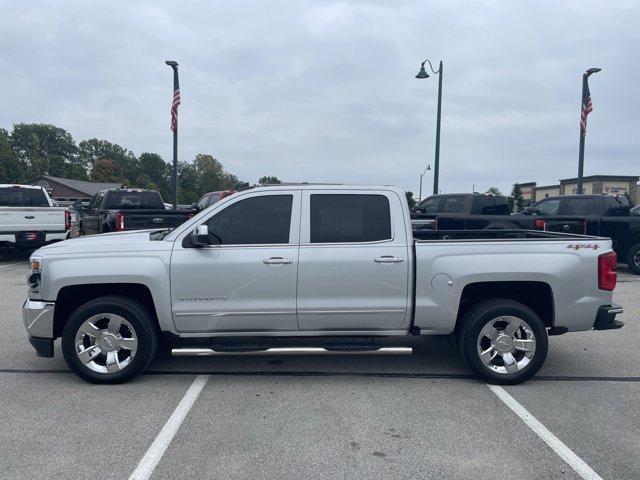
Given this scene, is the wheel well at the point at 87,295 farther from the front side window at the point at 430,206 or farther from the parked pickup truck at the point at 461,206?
the front side window at the point at 430,206

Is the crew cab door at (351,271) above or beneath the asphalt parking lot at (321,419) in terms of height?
above

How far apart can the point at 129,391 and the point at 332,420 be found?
6.09 feet

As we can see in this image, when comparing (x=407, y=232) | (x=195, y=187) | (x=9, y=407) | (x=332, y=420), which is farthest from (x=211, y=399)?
(x=195, y=187)

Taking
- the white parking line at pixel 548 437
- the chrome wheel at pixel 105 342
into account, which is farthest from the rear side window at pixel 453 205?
the chrome wheel at pixel 105 342

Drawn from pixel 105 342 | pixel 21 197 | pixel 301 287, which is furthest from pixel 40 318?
pixel 21 197

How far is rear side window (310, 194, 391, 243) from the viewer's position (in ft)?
15.8

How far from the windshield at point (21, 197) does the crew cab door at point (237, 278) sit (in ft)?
37.9

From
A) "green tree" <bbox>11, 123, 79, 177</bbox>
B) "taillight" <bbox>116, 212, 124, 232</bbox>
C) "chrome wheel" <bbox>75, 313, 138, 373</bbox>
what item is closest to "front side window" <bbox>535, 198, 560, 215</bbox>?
"taillight" <bbox>116, 212, 124, 232</bbox>

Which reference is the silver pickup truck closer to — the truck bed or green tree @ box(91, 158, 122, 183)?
the truck bed

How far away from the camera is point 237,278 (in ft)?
15.3

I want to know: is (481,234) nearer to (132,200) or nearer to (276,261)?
(276,261)

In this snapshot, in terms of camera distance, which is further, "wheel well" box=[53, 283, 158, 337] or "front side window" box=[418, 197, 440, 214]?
"front side window" box=[418, 197, 440, 214]

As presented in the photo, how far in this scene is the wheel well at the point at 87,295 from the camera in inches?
189

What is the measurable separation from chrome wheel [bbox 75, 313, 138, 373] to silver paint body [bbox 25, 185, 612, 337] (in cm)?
32
